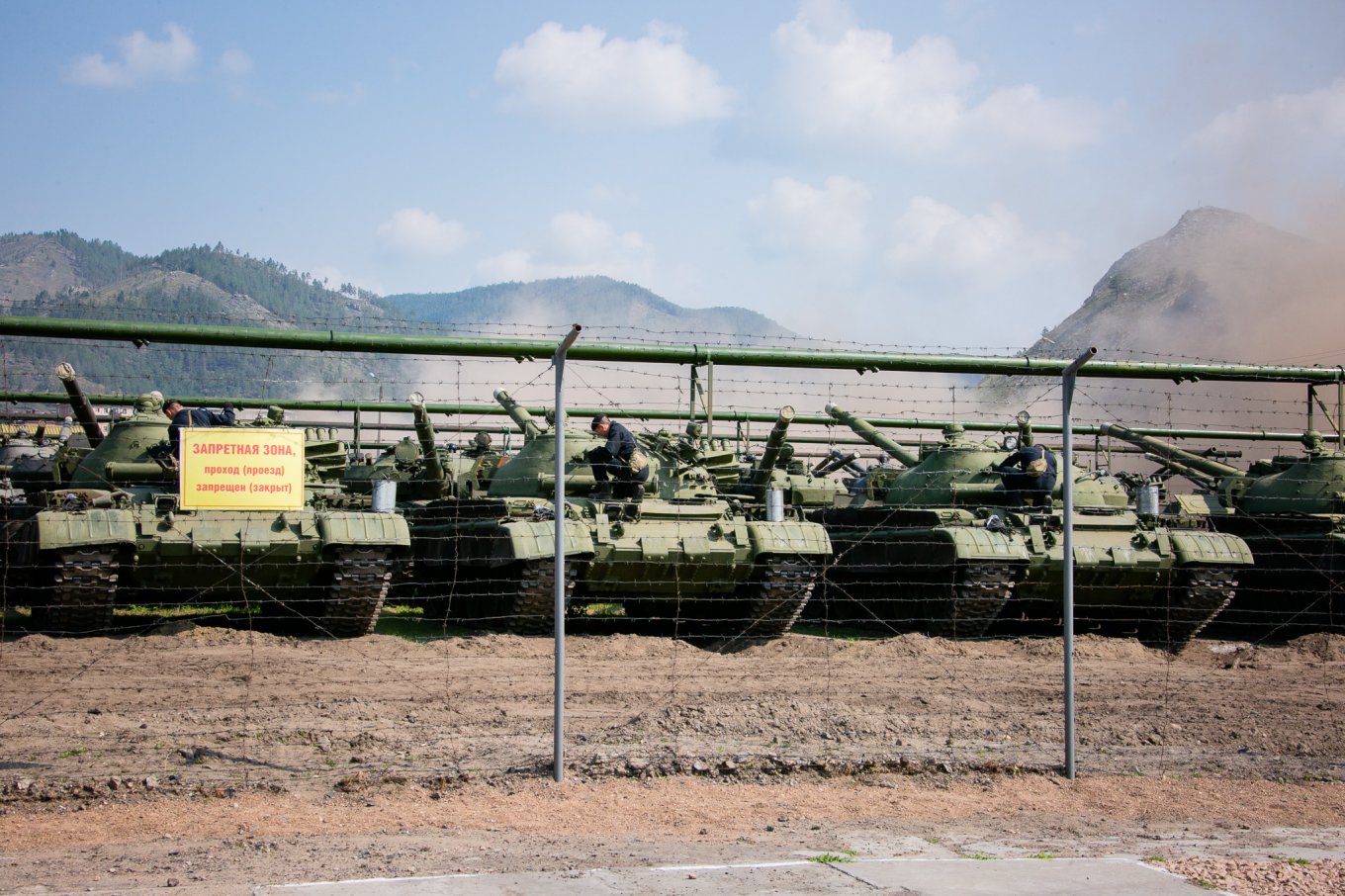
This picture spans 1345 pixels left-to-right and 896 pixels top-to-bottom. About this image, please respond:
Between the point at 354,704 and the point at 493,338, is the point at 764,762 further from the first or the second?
the point at 493,338

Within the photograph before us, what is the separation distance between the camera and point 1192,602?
1672 cm

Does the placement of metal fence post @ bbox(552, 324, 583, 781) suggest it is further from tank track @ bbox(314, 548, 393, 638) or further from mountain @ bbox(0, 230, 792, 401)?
mountain @ bbox(0, 230, 792, 401)

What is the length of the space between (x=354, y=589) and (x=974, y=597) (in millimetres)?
6721

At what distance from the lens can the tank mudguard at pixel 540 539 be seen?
566 inches

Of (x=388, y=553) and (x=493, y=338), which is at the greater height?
(x=493, y=338)

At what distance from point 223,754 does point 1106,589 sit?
11.5 metres

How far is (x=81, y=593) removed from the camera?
13.9m

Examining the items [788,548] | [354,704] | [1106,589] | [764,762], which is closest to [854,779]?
[764,762]

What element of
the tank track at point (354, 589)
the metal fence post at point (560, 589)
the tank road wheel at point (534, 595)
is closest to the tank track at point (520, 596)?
the tank road wheel at point (534, 595)

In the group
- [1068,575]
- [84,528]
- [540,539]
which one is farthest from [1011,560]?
[84,528]

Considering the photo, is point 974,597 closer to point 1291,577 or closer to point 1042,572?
point 1042,572

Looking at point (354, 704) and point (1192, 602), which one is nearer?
point (354, 704)

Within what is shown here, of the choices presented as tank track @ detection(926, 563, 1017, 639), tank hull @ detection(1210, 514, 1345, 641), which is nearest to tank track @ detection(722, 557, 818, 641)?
tank track @ detection(926, 563, 1017, 639)

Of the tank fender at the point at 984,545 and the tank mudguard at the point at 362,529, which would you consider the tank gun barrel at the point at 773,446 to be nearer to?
the tank fender at the point at 984,545
